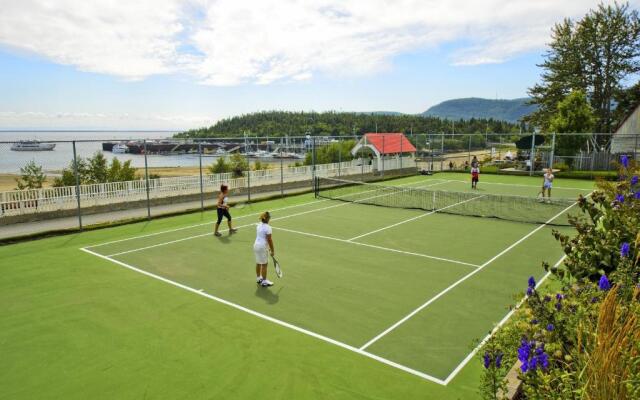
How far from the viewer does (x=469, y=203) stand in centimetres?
2180

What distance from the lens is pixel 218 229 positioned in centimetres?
1636

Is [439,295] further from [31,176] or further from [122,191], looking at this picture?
[31,176]

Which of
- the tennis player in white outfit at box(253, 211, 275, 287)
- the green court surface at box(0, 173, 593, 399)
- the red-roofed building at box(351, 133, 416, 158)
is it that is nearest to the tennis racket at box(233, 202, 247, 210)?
the green court surface at box(0, 173, 593, 399)

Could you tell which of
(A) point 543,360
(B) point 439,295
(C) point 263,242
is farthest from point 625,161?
(C) point 263,242

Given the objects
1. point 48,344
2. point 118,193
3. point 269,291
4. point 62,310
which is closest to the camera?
point 48,344

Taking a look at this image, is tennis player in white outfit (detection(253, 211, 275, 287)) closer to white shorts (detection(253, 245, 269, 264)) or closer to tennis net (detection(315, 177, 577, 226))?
white shorts (detection(253, 245, 269, 264))

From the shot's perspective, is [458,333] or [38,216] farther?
[38,216]

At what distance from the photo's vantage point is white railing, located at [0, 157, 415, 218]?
1791 cm

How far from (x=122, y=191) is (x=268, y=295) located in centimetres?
1381

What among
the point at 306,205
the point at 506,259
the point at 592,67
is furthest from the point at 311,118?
the point at 506,259

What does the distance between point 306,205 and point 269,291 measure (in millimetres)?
11858

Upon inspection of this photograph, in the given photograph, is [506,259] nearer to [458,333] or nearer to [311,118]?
[458,333]

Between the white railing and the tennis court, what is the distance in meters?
4.59

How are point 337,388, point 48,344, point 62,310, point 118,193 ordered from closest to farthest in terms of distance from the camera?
1. point 337,388
2. point 48,344
3. point 62,310
4. point 118,193
